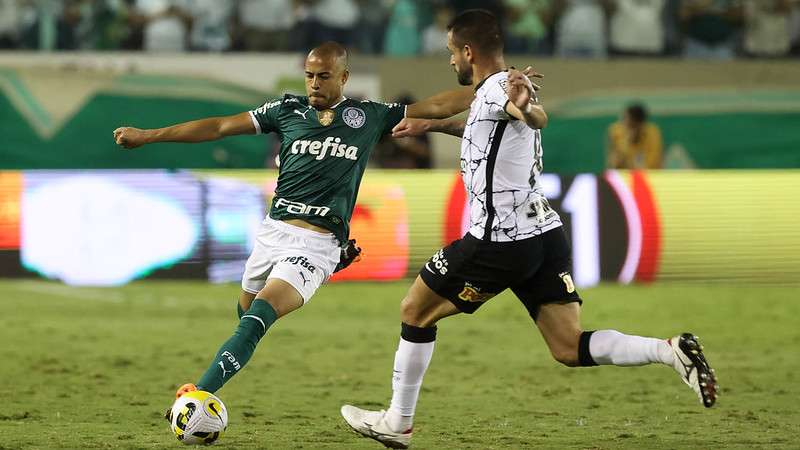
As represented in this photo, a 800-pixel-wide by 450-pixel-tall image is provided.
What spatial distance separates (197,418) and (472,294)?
4.97ft

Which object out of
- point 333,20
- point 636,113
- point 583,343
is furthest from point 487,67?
point 333,20

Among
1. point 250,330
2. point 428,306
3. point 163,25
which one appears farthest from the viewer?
point 163,25

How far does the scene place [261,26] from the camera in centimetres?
1948

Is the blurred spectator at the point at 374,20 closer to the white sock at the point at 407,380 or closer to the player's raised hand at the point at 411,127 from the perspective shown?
the player's raised hand at the point at 411,127

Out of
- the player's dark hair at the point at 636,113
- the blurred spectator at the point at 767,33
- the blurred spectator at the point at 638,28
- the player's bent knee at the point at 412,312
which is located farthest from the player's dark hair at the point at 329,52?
the blurred spectator at the point at 767,33

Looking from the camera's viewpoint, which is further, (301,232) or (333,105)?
(333,105)

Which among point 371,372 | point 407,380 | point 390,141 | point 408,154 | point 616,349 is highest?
point 616,349

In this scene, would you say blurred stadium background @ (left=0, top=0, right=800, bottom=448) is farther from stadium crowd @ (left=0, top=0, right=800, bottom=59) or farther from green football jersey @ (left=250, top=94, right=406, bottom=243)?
green football jersey @ (left=250, top=94, right=406, bottom=243)

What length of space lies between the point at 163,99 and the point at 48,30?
2173 millimetres

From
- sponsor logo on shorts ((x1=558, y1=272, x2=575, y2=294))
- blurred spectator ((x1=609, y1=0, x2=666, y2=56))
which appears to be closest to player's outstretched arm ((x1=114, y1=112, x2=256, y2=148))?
sponsor logo on shorts ((x1=558, y1=272, x2=575, y2=294))

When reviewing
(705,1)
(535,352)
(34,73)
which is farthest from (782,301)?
(34,73)

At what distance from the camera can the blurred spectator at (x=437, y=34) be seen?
19.3 m

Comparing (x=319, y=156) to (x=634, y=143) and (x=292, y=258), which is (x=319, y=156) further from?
(x=634, y=143)

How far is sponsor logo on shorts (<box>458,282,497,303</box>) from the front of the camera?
669 centimetres
